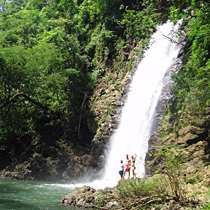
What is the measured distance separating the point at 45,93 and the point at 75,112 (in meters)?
2.47

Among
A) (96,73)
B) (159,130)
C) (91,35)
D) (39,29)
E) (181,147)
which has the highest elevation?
(39,29)

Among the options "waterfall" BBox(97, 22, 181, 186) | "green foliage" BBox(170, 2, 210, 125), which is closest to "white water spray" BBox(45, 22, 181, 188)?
"waterfall" BBox(97, 22, 181, 186)

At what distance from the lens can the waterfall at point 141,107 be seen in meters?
31.1

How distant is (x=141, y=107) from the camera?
108 ft

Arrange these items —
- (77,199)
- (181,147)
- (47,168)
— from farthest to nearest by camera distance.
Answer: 1. (47,168)
2. (181,147)
3. (77,199)

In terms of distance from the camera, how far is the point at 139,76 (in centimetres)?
3503

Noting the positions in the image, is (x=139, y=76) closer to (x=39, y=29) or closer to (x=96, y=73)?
(x=96, y=73)

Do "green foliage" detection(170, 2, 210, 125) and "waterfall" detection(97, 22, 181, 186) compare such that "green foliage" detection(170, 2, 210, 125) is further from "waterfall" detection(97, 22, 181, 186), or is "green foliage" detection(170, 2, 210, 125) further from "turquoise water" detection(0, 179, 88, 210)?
"turquoise water" detection(0, 179, 88, 210)

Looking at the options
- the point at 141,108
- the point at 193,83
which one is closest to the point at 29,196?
the point at 193,83

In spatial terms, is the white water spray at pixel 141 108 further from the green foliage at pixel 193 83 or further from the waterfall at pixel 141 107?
the green foliage at pixel 193 83

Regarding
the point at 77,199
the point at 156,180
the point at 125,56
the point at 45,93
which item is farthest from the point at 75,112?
the point at 156,180

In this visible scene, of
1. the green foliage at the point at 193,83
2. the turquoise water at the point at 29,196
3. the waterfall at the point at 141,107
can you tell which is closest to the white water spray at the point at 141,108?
the waterfall at the point at 141,107

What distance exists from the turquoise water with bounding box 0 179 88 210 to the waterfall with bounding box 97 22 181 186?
3.91m

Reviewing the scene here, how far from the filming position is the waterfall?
31.1 m
